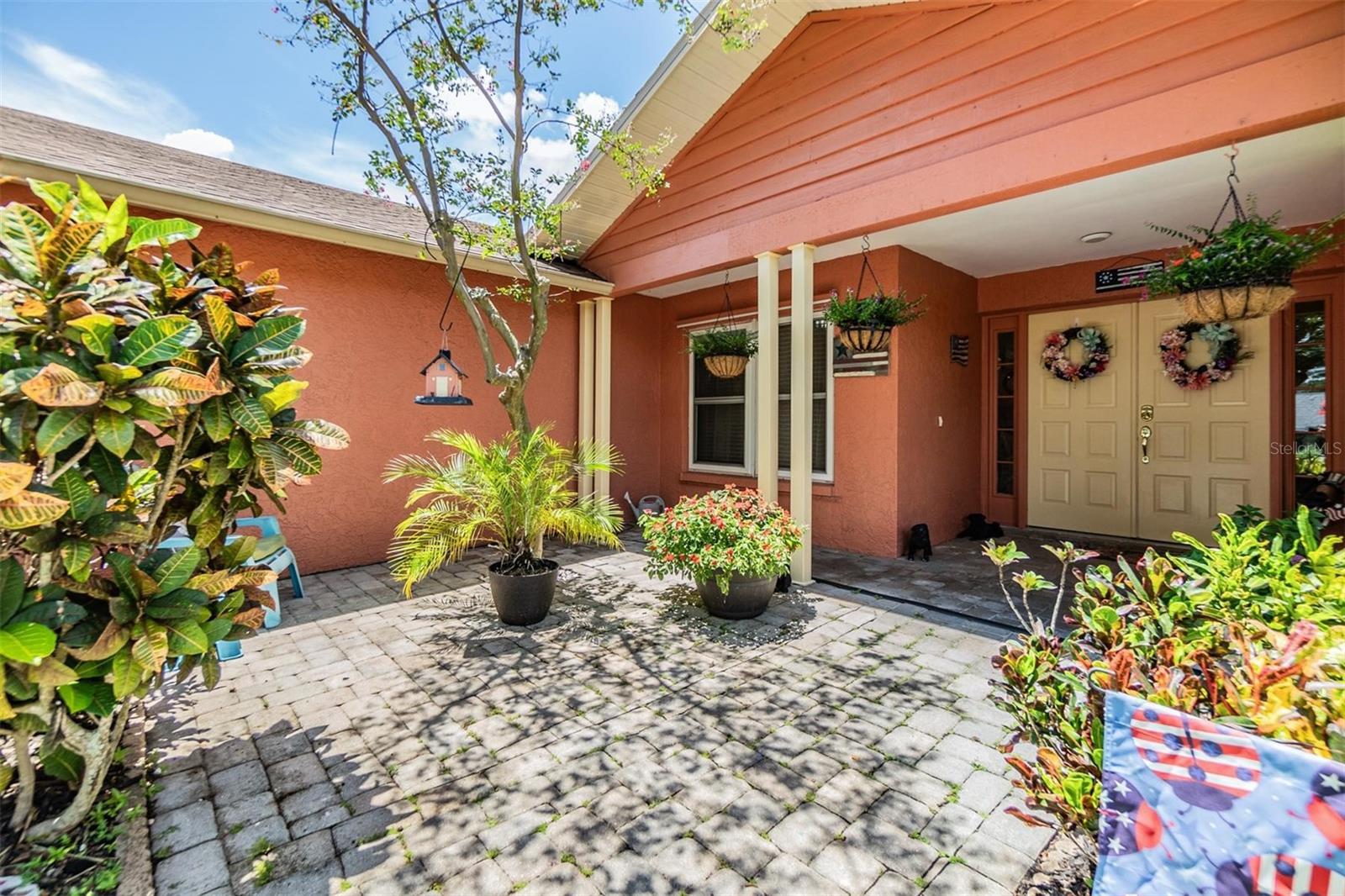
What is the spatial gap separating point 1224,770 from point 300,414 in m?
5.54

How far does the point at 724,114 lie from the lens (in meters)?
4.75

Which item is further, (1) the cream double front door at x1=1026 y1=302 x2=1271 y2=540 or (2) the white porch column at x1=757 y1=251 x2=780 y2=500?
(1) the cream double front door at x1=1026 y1=302 x2=1271 y2=540

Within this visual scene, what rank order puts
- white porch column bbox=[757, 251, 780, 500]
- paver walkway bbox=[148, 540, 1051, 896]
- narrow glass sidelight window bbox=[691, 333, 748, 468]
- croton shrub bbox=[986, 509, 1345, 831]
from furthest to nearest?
narrow glass sidelight window bbox=[691, 333, 748, 468] → white porch column bbox=[757, 251, 780, 500] → paver walkway bbox=[148, 540, 1051, 896] → croton shrub bbox=[986, 509, 1345, 831]

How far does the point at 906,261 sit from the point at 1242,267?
239 centimetres

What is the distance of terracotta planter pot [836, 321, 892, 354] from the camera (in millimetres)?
4742

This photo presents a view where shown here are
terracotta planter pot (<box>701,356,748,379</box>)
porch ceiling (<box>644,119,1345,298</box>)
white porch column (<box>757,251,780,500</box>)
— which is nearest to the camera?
porch ceiling (<box>644,119,1345,298</box>)

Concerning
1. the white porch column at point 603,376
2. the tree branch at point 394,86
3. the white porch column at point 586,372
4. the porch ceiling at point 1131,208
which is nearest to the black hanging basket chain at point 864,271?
the porch ceiling at point 1131,208

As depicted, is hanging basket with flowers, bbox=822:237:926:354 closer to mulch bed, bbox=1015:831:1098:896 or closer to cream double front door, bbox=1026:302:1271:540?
cream double front door, bbox=1026:302:1271:540

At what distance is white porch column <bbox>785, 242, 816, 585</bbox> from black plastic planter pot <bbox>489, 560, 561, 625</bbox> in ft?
6.24

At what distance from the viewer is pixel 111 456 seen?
1.76 m

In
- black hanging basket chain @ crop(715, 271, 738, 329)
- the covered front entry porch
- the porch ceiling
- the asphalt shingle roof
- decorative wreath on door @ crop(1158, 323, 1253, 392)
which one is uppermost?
the asphalt shingle roof

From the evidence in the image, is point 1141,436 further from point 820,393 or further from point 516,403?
point 516,403

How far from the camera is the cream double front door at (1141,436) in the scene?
4914mm

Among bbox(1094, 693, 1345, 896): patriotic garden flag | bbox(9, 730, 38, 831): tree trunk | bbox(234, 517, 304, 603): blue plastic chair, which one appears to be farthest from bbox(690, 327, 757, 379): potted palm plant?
bbox(9, 730, 38, 831): tree trunk
